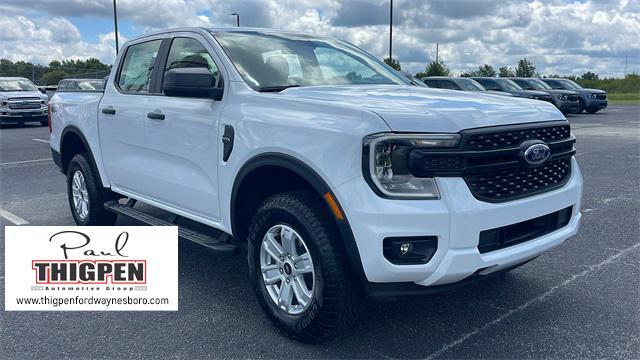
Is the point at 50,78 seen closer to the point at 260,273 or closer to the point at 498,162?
the point at 260,273

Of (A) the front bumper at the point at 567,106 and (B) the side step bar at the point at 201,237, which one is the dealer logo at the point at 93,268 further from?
(A) the front bumper at the point at 567,106

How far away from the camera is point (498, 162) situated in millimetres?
2996

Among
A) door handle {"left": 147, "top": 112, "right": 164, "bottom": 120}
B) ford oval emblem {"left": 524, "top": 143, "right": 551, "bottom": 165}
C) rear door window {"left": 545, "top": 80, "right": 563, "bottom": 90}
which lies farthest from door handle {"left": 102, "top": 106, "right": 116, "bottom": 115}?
rear door window {"left": 545, "top": 80, "right": 563, "bottom": 90}

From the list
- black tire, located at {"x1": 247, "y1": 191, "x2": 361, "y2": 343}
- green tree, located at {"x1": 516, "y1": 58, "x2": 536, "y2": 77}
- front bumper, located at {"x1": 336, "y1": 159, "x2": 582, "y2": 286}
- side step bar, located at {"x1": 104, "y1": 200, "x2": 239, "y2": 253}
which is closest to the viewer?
front bumper, located at {"x1": 336, "y1": 159, "x2": 582, "y2": 286}

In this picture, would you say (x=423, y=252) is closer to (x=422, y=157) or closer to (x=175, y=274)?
(x=422, y=157)

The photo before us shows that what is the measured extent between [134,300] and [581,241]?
12.9 ft

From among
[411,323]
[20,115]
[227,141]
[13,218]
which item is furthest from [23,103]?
[411,323]

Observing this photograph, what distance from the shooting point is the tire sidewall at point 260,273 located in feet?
10.1

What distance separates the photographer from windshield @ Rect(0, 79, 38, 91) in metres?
20.4

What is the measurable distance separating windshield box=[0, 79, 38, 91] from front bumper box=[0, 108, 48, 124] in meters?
1.29

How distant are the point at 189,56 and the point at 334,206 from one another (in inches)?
80.7

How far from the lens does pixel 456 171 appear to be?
285 centimetres

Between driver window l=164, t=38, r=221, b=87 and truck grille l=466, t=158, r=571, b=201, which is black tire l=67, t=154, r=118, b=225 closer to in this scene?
driver window l=164, t=38, r=221, b=87

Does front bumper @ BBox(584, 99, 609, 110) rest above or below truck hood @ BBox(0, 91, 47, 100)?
below
